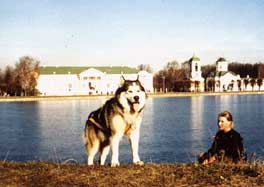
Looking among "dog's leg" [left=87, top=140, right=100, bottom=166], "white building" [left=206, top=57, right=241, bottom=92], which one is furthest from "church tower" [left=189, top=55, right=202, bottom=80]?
"dog's leg" [left=87, top=140, right=100, bottom=166]

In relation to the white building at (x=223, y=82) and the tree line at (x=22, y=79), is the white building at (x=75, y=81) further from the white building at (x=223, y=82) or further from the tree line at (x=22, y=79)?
the white building at (x=223, y=82)

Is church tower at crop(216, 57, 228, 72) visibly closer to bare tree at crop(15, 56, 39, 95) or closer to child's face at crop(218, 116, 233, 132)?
bare tree at crop(15, 56, 39, 95)

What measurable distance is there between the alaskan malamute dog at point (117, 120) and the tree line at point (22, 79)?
130056 millimetres

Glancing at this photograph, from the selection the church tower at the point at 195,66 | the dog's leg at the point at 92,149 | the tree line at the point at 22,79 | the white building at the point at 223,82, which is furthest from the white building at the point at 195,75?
the dog's leg at the point at 92,149

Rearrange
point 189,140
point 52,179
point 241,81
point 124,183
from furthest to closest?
point 241,81
point 189,140
point 52,179
point 124,183

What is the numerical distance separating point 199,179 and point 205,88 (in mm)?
177851

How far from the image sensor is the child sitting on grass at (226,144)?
842cm

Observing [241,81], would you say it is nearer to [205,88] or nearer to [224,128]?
[205,88]

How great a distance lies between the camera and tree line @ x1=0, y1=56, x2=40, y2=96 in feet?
446

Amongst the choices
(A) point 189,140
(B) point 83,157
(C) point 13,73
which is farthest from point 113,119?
(C) point 13,73

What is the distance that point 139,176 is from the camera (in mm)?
7461

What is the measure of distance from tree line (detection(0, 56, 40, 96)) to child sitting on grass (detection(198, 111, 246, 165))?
13119 cm

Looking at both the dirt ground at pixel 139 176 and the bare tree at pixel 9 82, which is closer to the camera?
the dirt ground at pixel 139 176

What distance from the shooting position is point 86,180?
7398mm
